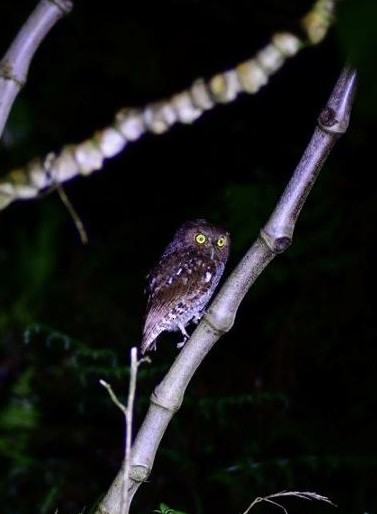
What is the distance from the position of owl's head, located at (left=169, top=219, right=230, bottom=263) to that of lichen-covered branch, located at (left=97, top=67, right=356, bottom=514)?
871mm

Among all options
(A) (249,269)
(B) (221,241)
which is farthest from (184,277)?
(A) (249,269)

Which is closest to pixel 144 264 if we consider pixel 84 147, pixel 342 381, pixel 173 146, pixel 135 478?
pixel 173 146

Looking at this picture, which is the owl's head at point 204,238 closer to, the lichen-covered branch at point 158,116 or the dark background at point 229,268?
the lichen-covered branch at point 158,116

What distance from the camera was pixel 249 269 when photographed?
1345mm

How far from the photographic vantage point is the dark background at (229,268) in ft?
10.3

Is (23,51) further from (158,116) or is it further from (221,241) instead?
(221,241)

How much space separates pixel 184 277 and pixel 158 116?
466 millimetres

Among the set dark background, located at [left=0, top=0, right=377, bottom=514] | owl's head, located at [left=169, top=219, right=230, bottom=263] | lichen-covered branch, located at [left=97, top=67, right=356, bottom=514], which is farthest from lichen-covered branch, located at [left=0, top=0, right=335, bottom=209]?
lichen-covered branch, located at [left=97, top=67, right=356, bottom=514]

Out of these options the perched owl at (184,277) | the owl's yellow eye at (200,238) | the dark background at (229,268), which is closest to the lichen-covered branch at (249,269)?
the perched owl at (184,277)

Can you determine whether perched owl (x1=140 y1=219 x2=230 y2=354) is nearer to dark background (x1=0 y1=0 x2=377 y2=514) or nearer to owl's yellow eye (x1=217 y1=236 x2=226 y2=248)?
owl's yellow eye (x1=217 y1=236 x2=226 y2=248)

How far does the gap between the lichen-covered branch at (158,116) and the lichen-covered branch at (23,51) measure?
366 millimetres

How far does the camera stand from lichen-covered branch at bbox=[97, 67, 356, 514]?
129 centimetres

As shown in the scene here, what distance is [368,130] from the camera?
357cm

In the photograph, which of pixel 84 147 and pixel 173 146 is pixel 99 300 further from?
pixel 84 147
